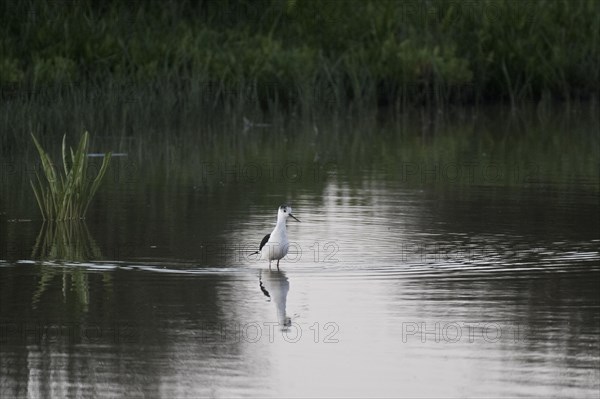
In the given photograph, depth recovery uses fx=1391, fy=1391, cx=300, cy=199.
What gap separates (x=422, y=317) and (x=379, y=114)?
17686 millimetres

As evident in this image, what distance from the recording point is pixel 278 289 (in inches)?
346

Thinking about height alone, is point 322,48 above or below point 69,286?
above

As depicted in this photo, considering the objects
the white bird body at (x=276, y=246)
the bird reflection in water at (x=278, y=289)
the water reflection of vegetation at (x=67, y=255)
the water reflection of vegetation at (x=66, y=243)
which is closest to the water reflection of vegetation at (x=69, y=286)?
the water reflection of vegetation at (x=67, y=255)

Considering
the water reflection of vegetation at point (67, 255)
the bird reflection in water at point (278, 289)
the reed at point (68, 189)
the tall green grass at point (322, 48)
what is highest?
the tall green grass at point (322, 48)

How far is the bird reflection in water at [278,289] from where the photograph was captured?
7.83 metres

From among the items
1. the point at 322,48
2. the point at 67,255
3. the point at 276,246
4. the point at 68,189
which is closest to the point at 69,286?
the point at 67,255

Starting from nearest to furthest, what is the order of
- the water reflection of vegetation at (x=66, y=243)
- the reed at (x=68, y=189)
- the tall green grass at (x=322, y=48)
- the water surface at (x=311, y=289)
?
the water surface at (x=311, y=289) < the water reflection of vegetation at (x=66, y=243) < the reed at (x=68, y=189) < the tall green grass at (x=322, y=48)

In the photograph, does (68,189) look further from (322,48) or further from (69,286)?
(322,48)

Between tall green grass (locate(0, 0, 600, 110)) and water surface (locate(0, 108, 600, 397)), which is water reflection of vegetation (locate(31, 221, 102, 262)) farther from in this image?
tall green grass (locate(0, 0, 600, 110))

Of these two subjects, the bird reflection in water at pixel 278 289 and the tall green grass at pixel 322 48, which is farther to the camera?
the tall green grass at pixel 322 48

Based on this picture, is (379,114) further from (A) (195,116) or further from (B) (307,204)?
(B) (307,204)

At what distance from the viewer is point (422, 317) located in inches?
307

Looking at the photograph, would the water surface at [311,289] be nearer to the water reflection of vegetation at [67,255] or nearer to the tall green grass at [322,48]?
the water reflection of vegetation at [67,255]

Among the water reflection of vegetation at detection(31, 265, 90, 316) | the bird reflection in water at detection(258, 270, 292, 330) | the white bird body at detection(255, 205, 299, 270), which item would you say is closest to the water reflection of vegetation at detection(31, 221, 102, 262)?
the water reflection of vegetation at detection(31, 265, 90, 316)
